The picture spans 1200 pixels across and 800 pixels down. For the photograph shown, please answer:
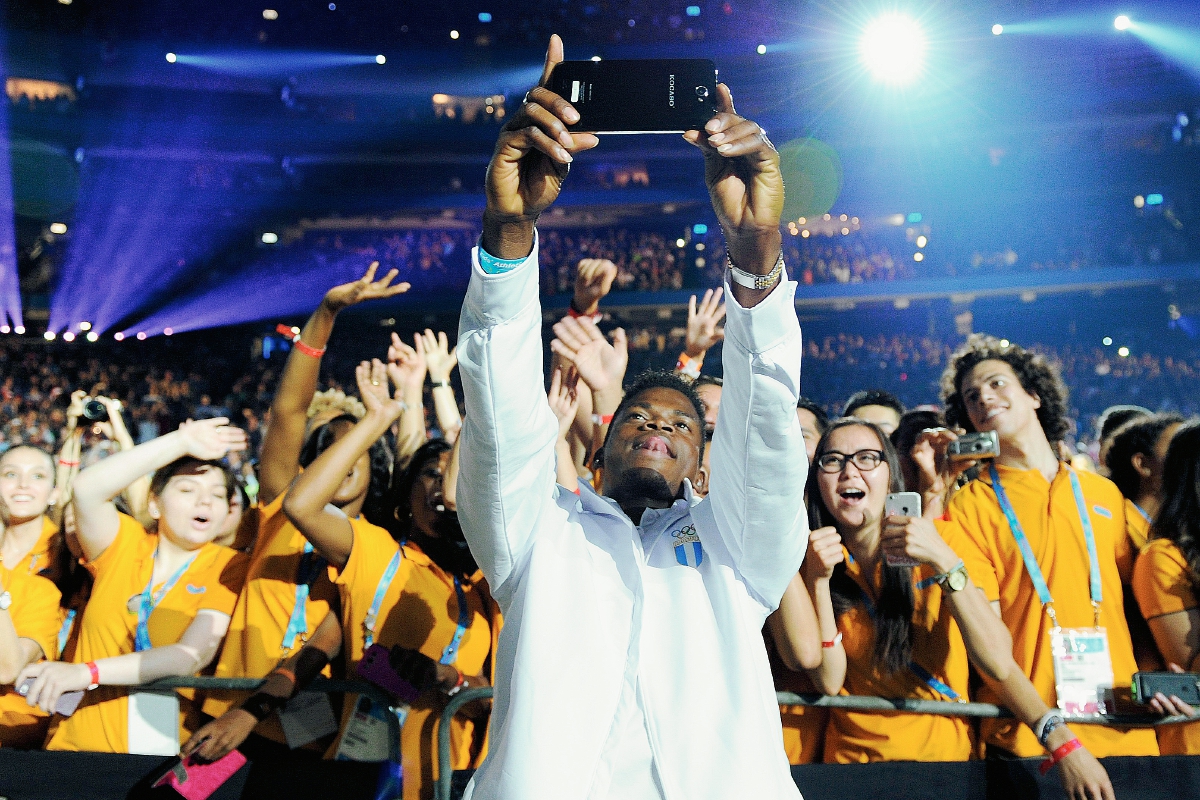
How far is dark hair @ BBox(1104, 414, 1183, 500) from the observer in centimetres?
342

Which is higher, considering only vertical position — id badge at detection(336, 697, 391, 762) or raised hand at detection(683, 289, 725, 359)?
raised hand at detection(683, 289, 725, 359)

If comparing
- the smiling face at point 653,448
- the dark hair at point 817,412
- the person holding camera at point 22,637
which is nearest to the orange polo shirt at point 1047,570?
the dark hair at point 817,412

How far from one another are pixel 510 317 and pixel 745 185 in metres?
0.44

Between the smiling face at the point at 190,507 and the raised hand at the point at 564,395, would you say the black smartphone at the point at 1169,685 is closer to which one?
the raised hand at the point at 564,395

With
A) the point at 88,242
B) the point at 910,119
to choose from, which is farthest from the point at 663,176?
the point at 88,242

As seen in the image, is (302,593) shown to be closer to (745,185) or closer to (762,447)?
(762,447)

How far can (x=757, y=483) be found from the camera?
1.63 m

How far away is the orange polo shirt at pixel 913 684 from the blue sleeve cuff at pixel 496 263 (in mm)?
1703

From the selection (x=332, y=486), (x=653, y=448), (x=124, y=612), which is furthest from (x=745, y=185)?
(x=124, y=612)

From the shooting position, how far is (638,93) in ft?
5.11

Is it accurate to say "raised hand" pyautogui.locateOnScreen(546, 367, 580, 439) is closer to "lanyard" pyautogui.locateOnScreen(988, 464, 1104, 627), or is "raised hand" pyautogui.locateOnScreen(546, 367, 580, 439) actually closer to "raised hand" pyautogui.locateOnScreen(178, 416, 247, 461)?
"raised hand" pyautogui.locateOnScreen(178, 416, 247, 461)

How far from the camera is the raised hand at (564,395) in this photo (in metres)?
2.98

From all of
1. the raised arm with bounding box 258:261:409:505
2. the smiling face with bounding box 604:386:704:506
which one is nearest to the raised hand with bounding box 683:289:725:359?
the raised arm with bounding box 258:261:409:505

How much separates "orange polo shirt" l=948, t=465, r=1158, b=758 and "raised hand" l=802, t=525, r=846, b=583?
58cm
